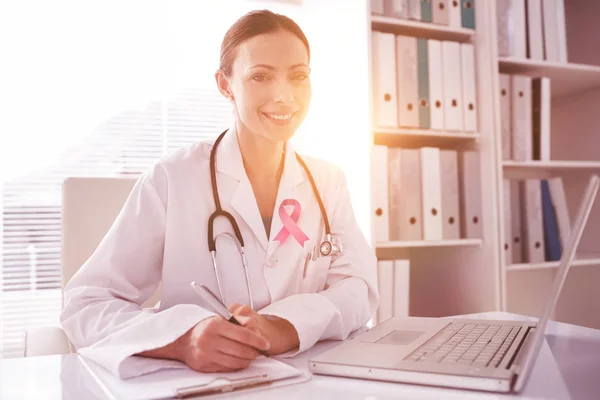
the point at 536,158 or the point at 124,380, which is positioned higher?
the point at 536,158

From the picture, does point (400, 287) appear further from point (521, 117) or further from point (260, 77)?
point (260, 77)

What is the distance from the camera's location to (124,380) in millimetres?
672

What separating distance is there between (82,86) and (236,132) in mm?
1287

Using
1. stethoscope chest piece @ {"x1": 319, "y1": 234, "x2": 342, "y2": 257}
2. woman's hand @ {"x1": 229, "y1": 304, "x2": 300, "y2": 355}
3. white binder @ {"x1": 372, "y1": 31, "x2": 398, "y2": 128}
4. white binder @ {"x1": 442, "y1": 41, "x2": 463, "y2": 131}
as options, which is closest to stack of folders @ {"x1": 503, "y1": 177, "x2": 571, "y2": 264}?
white binder @ {"x1": 442, "y1": 41, "x2": 463, "y2": 131}

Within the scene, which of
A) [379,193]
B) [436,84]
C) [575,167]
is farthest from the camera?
[575,167]

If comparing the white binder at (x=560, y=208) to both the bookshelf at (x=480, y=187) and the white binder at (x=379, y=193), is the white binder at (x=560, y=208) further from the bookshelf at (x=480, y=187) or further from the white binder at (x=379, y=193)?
the white binder at (x=379, y=193)

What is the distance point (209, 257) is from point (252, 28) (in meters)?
0.52

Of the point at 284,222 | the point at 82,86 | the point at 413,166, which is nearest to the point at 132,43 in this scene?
the point at 82,86

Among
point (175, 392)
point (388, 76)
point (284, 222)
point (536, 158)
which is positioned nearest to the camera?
point (175, 392)

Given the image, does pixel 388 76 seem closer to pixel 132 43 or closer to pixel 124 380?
pixel 132 43

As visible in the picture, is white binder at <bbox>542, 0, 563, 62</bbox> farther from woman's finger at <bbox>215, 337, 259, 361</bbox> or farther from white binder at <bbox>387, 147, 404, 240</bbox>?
woman's finger at <bbox>215, 337, 259, 361</bbox>

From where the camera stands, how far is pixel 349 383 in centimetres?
64

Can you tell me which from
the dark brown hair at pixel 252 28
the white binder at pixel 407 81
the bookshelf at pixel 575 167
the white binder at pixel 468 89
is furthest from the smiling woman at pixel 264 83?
the bookshelf at pixel 575 167

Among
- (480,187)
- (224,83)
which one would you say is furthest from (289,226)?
(480,187)
